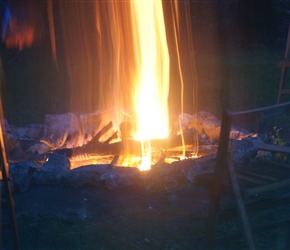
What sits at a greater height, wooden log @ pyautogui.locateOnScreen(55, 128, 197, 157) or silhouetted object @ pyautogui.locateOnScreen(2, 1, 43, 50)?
silhouetted object @ pyautogui.locateOnScreen(2, 1, 43, 50)

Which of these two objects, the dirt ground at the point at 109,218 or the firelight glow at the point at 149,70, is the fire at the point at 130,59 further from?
the dirt ground at the point at 109,218

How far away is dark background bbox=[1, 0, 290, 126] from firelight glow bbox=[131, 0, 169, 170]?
185 centimetres

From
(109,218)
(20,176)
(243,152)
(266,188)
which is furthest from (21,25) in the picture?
(266,188)

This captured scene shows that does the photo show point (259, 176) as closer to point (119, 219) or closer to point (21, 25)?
point (119, 219)

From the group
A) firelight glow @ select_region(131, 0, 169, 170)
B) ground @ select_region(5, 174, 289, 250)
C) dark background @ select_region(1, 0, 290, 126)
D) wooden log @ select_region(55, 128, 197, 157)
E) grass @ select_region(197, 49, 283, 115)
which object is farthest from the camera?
dark background @ select_region(1, 0, 290, 126)

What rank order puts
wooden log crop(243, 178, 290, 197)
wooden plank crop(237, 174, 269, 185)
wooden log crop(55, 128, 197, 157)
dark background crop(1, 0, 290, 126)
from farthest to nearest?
dark background crop(1, 0, 290, 126)
wooden log crop(55, 128, 197, 157)
wooden plank crop(237, 174, 269, 185)
wooden log crop(243, 178, 290, 197)

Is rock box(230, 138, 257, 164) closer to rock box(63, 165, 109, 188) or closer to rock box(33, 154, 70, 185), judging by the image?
rock box(63, 165, 109, 188)

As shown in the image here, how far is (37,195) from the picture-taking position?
513 centimetres

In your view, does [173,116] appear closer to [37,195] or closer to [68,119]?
[68,119]

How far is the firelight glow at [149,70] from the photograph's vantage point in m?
6.83

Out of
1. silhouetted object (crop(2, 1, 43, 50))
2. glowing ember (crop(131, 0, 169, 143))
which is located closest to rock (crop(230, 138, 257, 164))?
glowing ember (crop(131, 0, 169, 143))

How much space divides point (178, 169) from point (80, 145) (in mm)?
2046

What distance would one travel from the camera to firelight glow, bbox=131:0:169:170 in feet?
22.4

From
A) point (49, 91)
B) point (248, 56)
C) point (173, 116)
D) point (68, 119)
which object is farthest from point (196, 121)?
point (248, 56)
